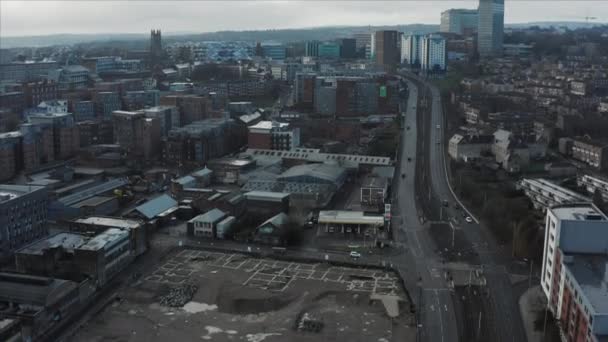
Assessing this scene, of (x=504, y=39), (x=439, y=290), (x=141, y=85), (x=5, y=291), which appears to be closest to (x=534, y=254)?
(x=439, y=290)

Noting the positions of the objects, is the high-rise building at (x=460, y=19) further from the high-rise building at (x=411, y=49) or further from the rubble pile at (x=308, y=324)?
the rubble pile at (x=308, y=324)

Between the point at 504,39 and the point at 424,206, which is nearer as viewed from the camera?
the point at 424,206

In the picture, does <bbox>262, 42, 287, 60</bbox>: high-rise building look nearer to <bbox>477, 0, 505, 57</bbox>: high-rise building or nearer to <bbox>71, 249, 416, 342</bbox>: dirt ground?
<bbox>477, 0, 505, 57</bbox>: high-rise building

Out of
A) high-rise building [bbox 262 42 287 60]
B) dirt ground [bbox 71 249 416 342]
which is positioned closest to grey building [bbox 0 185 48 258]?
dirt ground [bbox 71 249 416 342]

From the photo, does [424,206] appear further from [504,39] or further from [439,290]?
[504,39]

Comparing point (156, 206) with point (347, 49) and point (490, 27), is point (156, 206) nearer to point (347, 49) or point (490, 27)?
point (347, 49)
